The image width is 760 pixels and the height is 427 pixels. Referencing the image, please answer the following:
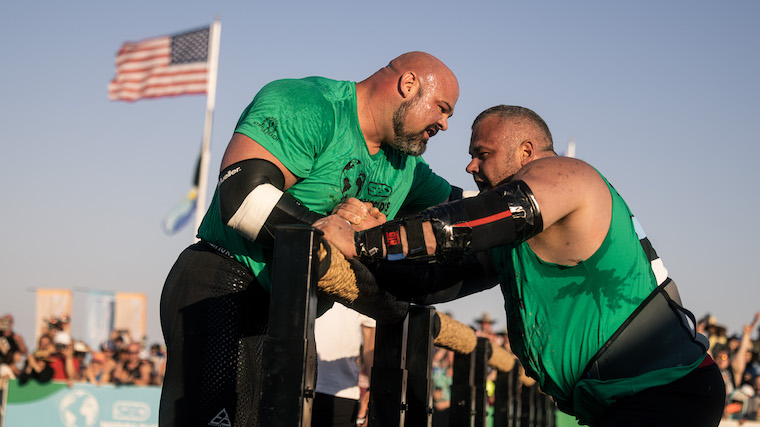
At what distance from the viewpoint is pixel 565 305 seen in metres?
2.76

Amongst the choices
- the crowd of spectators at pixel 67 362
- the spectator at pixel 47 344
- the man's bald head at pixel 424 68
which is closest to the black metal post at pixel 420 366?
the man's bald head at pixel 424 68

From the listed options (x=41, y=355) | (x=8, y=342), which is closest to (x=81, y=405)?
(x=41, y=355)

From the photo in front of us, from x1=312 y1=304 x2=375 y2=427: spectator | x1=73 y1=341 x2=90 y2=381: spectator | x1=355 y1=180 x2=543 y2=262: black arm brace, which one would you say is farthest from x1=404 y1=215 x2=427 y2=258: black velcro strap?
x1=73 y1=341 x2=90 y2=381: spectator

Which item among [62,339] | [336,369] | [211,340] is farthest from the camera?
[62,339]

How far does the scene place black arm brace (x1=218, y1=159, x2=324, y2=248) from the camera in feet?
8.93

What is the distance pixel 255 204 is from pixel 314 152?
521 mm

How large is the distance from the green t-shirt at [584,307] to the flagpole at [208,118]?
13654mm

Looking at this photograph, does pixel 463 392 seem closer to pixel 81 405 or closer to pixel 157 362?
pixel 81 405

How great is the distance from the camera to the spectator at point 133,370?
14.6 metres

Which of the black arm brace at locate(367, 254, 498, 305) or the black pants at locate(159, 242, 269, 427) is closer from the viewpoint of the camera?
the black pants at locate(159, 242, 269, 427)

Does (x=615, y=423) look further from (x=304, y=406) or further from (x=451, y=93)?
(x=451, y=93)

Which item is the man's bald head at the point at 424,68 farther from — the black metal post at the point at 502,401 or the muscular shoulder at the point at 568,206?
the black metal post at the point at 502,401

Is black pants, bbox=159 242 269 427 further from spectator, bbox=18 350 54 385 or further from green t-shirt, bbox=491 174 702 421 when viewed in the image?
spectator, bbox=18 350 54 385

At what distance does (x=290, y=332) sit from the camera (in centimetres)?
188
